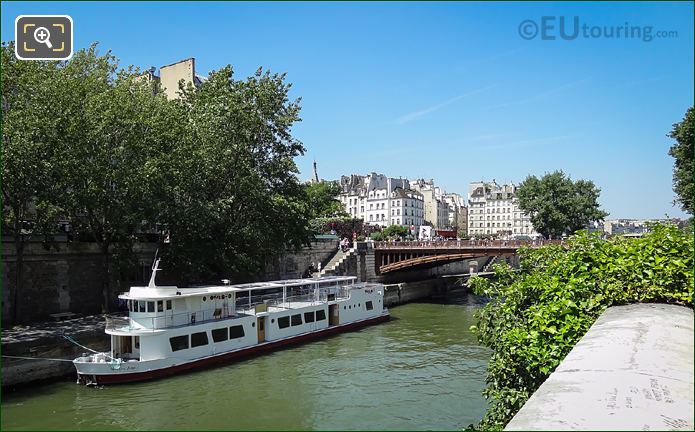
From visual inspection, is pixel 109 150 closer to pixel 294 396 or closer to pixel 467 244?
pixel 294 396

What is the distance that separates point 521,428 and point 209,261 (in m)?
28.2

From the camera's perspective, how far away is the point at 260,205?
32.6 metres

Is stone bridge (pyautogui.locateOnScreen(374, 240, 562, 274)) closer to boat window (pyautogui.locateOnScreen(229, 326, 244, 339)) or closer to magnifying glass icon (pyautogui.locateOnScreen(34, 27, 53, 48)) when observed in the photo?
boat window (pyautogui.locateOnScreen(229, 326, 244, 339))

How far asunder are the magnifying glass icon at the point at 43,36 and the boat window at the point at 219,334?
41.5 feet

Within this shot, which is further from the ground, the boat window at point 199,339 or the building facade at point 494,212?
the building facade at point 494,212

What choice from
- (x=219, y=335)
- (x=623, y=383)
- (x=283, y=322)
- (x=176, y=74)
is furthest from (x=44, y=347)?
(x=176, y=74)

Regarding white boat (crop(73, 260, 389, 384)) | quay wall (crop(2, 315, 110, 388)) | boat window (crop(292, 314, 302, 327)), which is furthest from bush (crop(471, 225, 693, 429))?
boat window (crop(292, 314, 302, 327))

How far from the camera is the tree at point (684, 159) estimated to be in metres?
37.1

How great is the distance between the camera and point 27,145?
22.3m

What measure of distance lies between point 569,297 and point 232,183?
24.7m

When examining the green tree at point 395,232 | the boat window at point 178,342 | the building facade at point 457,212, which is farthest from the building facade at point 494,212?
the boat window at point 178,342

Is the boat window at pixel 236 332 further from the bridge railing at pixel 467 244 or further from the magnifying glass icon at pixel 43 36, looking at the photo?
the bridge railing at pixel 467 244

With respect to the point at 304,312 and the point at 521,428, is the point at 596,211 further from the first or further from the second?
the point at 521,428

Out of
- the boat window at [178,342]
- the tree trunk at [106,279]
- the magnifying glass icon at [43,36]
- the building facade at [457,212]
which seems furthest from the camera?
the building facade at [457,212]
